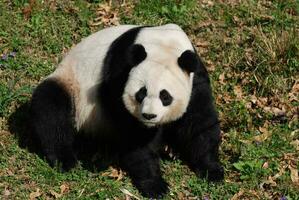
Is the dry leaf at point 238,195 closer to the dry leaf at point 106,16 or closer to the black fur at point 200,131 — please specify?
the black fur at point 200,131

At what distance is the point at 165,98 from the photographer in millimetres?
5461

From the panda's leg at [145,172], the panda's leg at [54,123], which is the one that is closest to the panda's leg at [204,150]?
the panda's leg at [145,172]

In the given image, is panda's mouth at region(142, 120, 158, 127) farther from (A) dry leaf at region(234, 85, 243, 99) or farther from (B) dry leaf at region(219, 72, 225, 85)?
(B) dry leaf at region(219, 72, 225, 85)

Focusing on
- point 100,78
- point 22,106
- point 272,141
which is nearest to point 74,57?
point 100,78

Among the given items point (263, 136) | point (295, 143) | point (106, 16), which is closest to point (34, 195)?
point (263, 136)

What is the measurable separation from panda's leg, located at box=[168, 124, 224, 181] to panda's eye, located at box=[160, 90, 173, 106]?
2.42 feet

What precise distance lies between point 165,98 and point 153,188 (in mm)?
996

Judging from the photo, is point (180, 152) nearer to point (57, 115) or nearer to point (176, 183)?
point (176, 183)

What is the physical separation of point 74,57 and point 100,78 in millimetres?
601

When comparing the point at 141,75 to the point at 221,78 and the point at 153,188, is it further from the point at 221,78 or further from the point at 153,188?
the point at 221,78

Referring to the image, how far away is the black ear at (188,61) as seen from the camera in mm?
5473

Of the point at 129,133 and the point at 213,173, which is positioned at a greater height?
the point at 129,133

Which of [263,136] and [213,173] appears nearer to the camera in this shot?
[213,173]

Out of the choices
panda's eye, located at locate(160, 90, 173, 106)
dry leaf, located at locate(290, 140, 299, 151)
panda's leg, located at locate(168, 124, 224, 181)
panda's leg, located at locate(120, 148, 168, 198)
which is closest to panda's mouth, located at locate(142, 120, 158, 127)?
panda's eye, located at locate(160, 90, 173, 106)
